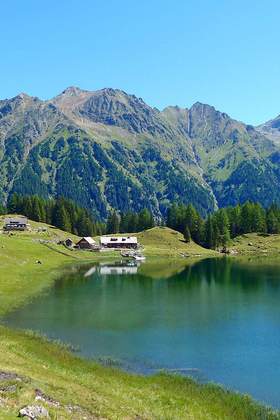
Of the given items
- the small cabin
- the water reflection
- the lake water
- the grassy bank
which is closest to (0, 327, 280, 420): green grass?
the grassy bank

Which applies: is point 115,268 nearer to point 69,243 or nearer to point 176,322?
point 69,243

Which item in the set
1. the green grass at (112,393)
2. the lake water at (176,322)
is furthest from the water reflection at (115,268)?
the green grass at (112,393)

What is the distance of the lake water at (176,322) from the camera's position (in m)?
56.3

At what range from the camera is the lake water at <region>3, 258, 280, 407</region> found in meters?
56.3

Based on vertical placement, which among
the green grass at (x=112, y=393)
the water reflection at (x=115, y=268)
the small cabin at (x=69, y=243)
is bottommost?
the green grass at (x=112, y=393)

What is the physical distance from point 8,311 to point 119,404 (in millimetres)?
48791

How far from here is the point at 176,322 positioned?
79.8 meters

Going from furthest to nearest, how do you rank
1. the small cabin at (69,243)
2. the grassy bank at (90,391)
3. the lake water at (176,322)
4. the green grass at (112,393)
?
the small cabin at (69,243) < the lake water at (176,322) < the green grass at (112,393) < the grassy bank at (90,391)

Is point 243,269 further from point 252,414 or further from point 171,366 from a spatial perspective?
point 252,414

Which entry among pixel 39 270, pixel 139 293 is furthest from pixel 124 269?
pixel 139 293

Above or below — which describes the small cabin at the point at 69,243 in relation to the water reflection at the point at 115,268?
Answer: above

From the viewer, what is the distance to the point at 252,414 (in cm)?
4103

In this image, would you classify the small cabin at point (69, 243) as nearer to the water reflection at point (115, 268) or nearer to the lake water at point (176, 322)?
the water reflection at point (115, 268)

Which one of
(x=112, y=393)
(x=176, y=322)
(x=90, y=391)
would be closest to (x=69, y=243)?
(x=176, y=322)
